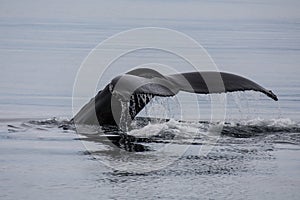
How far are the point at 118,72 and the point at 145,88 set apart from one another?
6044 mm

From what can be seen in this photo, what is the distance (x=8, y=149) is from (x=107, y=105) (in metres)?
1.00

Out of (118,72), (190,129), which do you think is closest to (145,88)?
(190,129)

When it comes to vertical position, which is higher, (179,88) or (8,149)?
(179,88)

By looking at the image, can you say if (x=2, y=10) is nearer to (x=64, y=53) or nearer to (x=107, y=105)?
(x=64, y=53)

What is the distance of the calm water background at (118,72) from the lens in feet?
19.6

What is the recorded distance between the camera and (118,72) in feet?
41.7

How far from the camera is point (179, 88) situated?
7.13 meters

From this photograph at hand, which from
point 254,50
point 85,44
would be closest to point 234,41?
point 254,50

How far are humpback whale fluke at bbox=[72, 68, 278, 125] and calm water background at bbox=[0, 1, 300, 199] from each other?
27cm

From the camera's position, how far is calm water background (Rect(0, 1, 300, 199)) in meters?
5.96

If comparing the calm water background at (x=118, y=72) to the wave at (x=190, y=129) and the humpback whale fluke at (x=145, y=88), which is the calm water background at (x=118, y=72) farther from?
the humpback whale fluke at (x=145, y=88)

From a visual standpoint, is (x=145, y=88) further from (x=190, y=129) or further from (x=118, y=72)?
(x=118, y=72)

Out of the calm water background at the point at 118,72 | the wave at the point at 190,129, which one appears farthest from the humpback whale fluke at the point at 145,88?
the calm water background at the point at 118,72

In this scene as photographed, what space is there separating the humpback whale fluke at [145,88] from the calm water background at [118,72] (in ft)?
0.90
